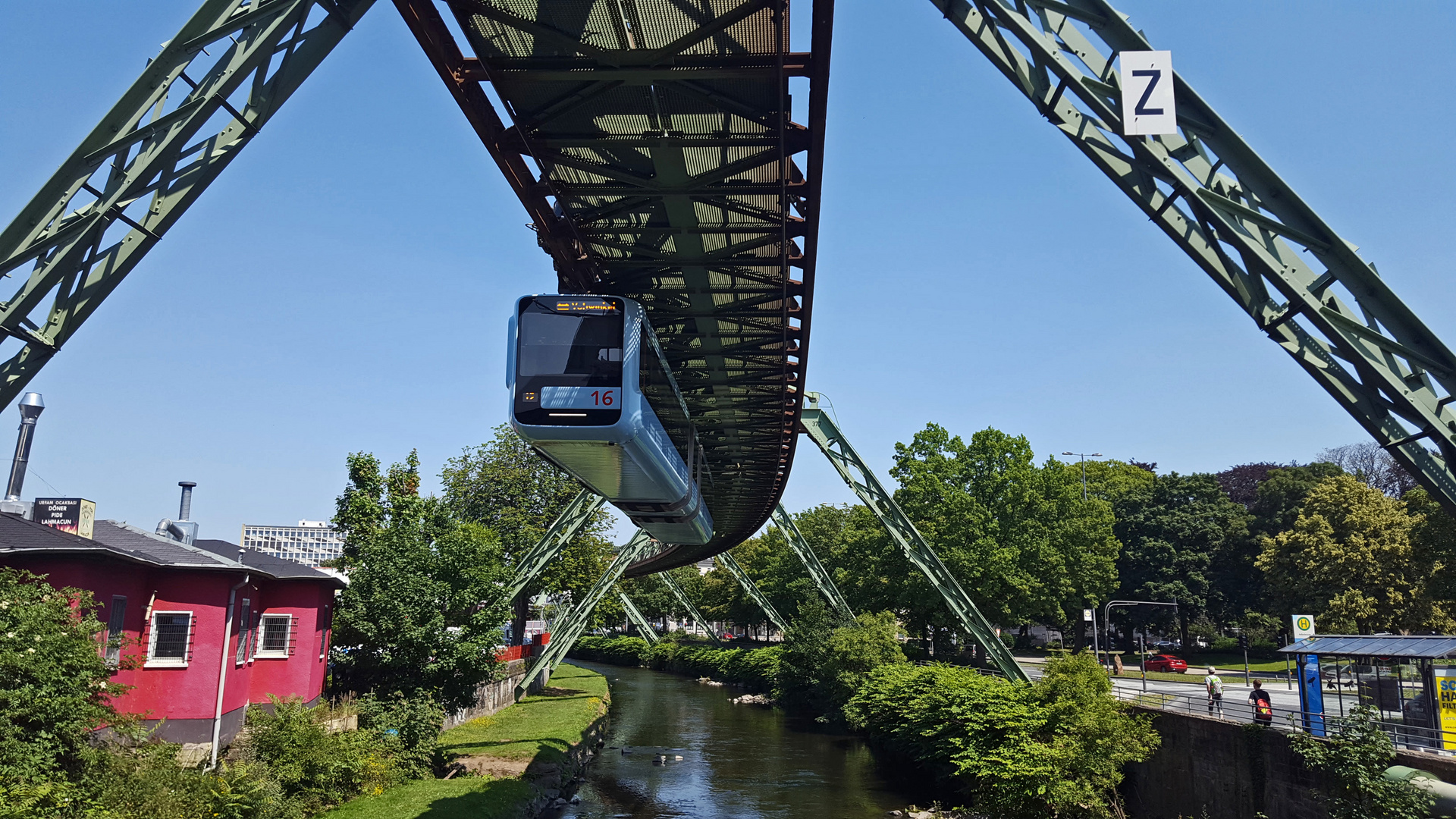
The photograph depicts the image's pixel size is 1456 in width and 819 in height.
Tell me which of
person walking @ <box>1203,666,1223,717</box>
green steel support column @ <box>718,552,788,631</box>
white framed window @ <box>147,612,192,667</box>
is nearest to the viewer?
white framed window @ <box>147,612,192,667</box>

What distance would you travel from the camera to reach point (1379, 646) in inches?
762

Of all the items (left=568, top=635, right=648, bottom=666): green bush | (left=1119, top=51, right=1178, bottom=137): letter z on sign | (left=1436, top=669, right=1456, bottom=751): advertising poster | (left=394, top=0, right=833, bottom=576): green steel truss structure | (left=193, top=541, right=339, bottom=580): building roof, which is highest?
(left=394, top=0, right=833, bottom=576): green steel truss structure

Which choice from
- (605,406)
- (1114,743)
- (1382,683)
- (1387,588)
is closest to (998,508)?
(1387,588)

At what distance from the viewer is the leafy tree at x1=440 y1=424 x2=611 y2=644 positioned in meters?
51.2

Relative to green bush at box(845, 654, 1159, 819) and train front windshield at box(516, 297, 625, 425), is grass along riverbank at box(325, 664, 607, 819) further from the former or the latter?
green bush at box(845, 654, 1159, 819)

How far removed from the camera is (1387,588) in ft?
155

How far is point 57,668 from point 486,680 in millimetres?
15424

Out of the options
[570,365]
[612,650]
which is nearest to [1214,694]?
[570,365]

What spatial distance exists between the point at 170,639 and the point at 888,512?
25.8 m

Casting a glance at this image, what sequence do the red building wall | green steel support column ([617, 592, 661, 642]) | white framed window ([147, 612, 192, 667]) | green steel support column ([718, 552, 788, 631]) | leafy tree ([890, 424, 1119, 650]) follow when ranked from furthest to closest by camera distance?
green steel support column ([617, 592, 661, 642])
green steel support column ([718, 552, 788, 631])
leafy tree ([890, 424, 1119, 650])
white framed window ([147, 612, 192, 667])
the red building wall

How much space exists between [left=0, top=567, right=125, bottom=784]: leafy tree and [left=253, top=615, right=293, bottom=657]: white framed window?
9.13 metres

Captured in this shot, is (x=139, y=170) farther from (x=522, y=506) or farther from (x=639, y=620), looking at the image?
(x=639, y=620)

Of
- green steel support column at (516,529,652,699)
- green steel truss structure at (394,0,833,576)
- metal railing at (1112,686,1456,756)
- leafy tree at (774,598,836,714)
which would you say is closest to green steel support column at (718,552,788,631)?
leafy tree at (774,598,836,714)

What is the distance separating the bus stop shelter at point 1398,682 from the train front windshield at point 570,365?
15.7 m
